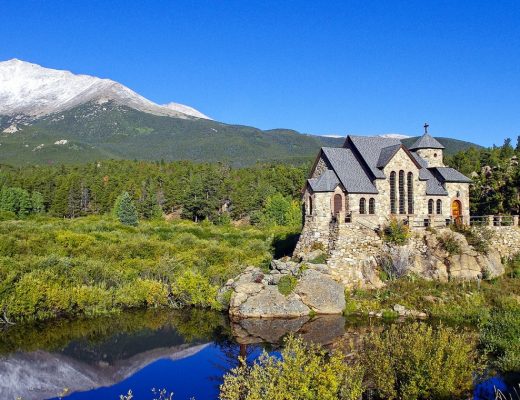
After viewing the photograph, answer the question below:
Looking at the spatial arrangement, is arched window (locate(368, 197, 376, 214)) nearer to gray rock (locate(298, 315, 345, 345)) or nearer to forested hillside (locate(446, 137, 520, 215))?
gray rock (locate(298, 315, 345, 345))

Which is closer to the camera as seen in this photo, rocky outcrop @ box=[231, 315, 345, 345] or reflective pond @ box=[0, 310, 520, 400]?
reflective pond @ box=[0, 310, 520, 400]

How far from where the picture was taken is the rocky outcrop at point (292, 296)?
3681 centimetres

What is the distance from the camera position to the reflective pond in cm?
2528

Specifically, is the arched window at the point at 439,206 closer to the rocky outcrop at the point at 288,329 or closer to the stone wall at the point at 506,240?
the stone wall at the point at 506,240

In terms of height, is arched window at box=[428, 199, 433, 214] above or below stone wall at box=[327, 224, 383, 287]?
above

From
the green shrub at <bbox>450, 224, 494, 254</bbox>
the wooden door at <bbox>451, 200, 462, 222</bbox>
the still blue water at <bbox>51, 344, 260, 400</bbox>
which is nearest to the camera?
the still blue water at <bbox>51, 344, 260, 400</bbox>

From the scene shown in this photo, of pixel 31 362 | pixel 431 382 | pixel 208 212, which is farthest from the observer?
pixel 208 212

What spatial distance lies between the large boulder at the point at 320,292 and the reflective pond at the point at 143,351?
45.8 inches

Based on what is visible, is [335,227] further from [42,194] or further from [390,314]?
[42,194]

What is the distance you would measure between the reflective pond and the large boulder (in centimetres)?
116

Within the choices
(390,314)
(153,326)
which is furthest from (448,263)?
(153,326)

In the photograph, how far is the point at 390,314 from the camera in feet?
118

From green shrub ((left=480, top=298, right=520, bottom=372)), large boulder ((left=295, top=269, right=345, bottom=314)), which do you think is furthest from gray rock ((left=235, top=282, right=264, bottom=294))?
green shrub ((left=480, top=298, right=520, bottom=372))

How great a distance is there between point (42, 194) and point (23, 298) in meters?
80.4
